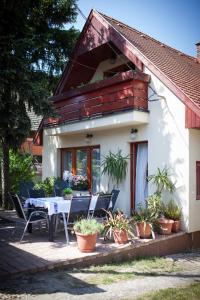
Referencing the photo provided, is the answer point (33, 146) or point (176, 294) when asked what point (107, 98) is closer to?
point (176, 294)

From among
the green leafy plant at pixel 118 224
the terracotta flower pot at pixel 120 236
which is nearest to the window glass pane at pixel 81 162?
the green leafy plant at pixel 118 224

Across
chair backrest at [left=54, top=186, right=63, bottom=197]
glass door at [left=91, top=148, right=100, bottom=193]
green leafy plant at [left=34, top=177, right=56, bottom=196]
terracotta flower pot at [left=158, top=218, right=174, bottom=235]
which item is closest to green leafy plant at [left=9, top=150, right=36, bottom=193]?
green leafy plant at [left=34, top=177, right=56, bottom=196]

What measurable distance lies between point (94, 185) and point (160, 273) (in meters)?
6.13

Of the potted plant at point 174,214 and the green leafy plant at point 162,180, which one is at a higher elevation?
the green leafy plant at point 162,180

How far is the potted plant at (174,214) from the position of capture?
941cm

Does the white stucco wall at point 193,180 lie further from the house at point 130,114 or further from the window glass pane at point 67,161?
the window glass pane at point 67,161

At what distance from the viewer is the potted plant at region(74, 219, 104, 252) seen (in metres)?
7.32

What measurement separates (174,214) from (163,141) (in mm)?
2185

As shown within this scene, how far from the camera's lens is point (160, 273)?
7008mm

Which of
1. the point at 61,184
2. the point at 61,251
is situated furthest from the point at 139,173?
the point at 61,251

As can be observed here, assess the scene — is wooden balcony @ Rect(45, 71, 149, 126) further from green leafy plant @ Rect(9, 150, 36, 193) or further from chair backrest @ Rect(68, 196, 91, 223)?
green leafy plant @ Rect(9, 150, 36, 193)

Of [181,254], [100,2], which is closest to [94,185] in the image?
[181,254]

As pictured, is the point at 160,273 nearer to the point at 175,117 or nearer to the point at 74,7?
the point at 175,117

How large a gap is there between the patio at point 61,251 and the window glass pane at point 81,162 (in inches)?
161
